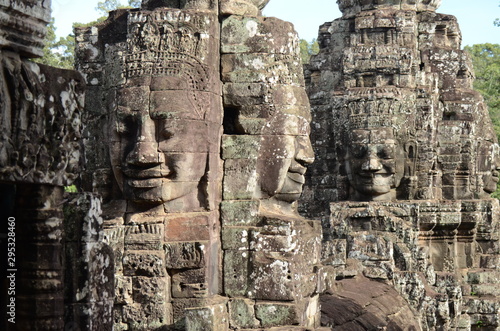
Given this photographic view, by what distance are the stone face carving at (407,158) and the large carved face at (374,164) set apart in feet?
0.07

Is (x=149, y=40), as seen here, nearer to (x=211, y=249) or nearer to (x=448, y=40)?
(x=211, y=249)

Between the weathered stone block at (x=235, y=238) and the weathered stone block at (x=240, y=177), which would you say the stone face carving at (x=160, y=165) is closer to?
the weathered stone block at (x=235, y=238)

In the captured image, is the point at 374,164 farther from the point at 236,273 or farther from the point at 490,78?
the point at 490,78

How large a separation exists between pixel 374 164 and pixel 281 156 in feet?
26.4

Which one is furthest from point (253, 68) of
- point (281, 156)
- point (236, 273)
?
point (236, 273)

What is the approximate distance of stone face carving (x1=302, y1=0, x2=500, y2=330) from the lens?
1700cm

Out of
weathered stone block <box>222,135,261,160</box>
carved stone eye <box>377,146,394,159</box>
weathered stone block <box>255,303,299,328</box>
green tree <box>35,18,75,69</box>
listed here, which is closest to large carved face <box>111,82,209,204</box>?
weathered stone block <box>222,135,261,160</box>

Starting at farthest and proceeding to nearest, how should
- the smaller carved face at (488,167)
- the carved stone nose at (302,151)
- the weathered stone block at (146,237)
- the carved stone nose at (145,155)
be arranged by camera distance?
the smaller carved face at (488,167), the carved stone nose at (302,151), the weathered stone block at (146,237), the carved stone nose at (145,155)

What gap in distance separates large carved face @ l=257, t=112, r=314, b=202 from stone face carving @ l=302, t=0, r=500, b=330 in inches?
183

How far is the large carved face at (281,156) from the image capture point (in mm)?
10352

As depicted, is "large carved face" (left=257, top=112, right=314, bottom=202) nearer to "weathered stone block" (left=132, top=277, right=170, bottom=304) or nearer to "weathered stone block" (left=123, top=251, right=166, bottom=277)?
"weathered stone block" (left=123, top=251, right=166, bottom=277)

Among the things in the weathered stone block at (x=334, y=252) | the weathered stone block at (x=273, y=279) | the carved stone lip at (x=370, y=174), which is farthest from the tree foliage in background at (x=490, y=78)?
the weathered stone block at (x=273, y=279)

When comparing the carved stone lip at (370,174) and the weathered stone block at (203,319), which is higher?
the carved stone lip at (370,174)

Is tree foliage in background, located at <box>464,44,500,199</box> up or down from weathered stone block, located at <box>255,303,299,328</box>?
up
